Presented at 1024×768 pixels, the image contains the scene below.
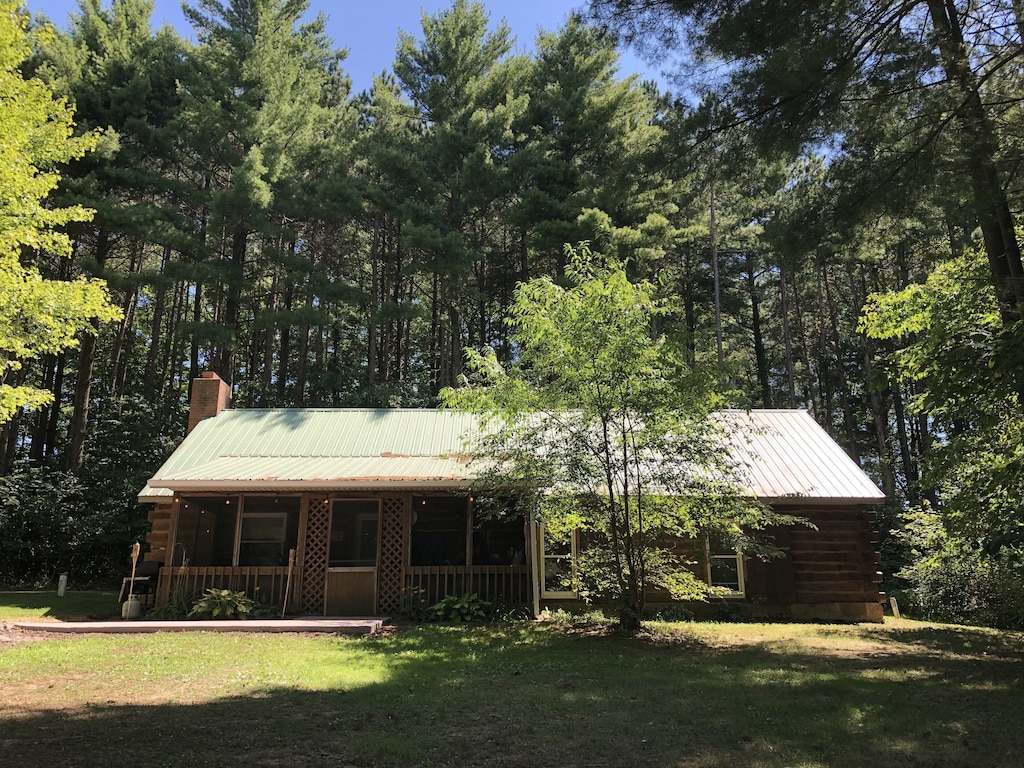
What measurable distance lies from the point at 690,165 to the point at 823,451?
10199 millimetres

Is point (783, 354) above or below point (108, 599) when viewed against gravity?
above

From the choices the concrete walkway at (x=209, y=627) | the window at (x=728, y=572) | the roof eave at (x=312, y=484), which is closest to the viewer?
the concrete walkway at (x=209, y=627)

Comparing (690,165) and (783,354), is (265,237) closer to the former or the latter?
(690,165)

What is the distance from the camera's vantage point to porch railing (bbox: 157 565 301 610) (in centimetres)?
1280

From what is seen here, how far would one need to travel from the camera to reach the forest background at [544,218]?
7543 mm

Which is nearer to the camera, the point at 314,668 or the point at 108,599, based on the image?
the point at 314,668

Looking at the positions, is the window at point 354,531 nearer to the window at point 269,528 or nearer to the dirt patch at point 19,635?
the window at point 269,528

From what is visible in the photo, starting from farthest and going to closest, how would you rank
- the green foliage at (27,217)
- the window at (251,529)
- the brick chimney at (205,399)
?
the brick chimney at (205,399), the window at (251,529), the green foliage at (27,217)

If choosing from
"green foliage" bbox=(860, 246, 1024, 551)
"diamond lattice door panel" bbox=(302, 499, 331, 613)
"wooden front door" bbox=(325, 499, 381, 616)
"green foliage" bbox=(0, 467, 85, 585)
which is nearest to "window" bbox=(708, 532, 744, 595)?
"green foliage" bbox=(860, 246, 1024, 551)

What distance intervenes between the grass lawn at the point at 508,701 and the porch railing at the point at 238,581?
7.91 ft

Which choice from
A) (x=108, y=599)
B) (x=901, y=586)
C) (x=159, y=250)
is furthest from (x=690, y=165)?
(x=159, y=250)

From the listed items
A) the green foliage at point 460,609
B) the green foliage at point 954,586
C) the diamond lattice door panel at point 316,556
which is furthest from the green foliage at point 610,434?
the green foliage at point 954,586

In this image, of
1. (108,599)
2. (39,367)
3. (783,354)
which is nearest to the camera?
(108,599)

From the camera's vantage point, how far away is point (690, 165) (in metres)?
8.26
